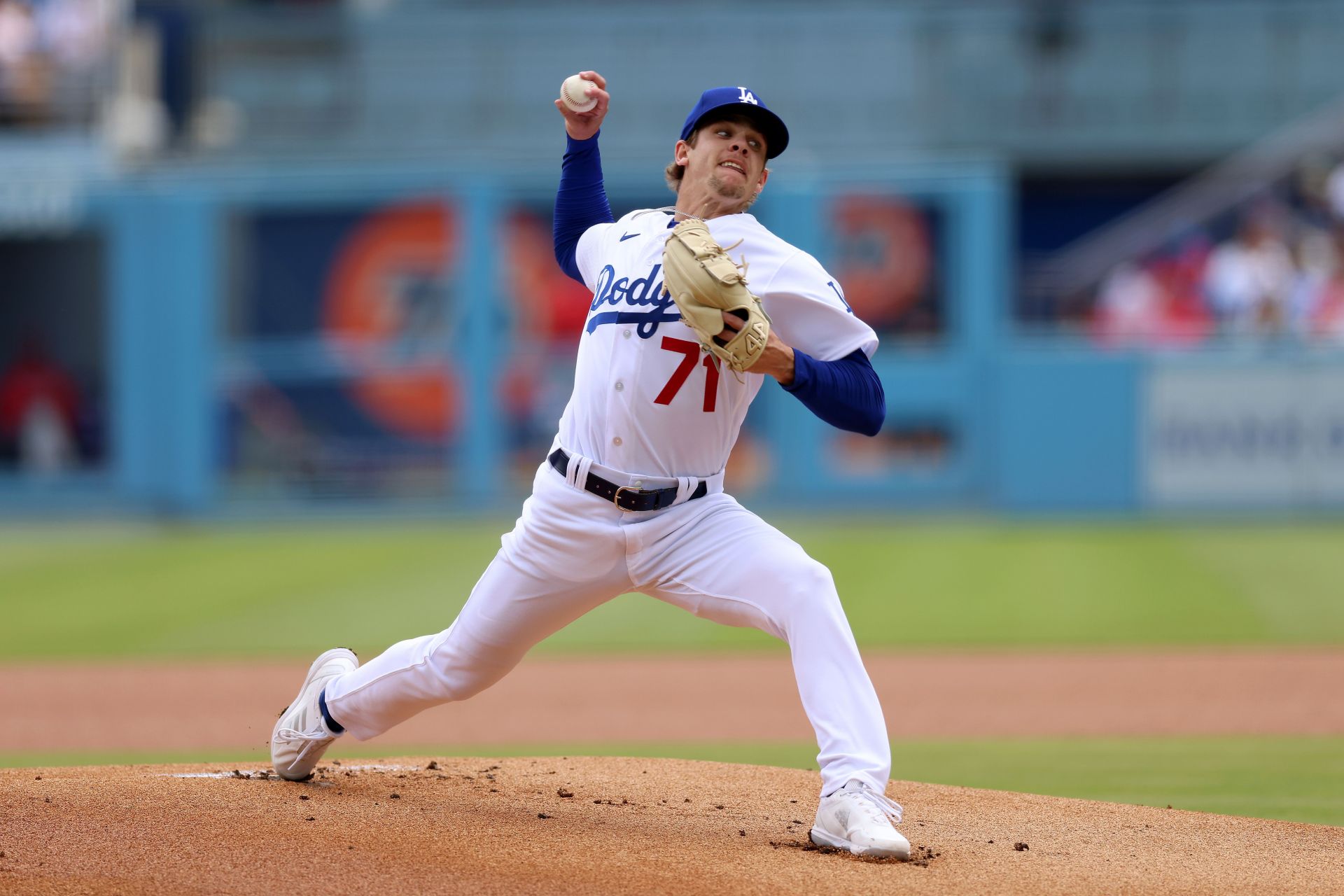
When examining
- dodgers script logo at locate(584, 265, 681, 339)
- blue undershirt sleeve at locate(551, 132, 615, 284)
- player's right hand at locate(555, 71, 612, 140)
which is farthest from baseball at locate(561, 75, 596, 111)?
dodgers script logo at locate(584, 265, 681, 339)

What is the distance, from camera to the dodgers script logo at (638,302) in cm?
390

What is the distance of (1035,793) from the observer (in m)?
4.88

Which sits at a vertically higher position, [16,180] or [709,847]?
[16,180]

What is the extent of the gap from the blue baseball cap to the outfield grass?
4834mm

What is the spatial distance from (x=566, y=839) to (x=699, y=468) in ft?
3.04

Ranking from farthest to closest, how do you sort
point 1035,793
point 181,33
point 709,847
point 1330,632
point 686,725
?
point 181,33, point 1330,632, point 686,725, point 1035,793, point 709,847

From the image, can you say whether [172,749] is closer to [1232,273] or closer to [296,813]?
[296,813]

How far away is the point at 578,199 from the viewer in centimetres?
439

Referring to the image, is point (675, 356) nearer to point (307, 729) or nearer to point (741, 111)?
point (741, 111)

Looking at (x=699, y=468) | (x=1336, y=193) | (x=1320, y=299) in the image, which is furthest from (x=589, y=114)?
(x=1336, y=193)

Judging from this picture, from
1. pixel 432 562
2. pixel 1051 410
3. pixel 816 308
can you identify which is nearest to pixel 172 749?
pixel 816 308

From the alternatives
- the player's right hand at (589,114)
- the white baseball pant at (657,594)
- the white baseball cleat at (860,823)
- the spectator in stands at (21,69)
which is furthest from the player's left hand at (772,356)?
the spectator in stands at (21,69)

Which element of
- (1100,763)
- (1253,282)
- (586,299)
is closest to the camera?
(1100,763)

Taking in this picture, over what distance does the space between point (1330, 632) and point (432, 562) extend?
618 cm
